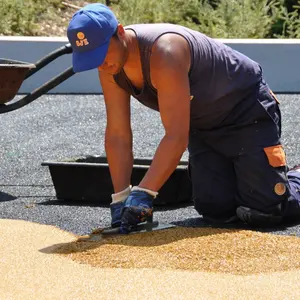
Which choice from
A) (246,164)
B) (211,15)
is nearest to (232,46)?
(211,15)

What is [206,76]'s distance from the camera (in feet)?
13.7

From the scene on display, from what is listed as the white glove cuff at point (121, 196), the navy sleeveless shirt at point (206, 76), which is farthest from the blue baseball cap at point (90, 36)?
the white glove cuff at point (121, 196)

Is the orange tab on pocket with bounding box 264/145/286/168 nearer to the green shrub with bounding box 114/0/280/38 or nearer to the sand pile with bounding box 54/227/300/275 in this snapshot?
the sand pile with bounding box 54/227/300/275

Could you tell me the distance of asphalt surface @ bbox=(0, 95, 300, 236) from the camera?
4.63 meters

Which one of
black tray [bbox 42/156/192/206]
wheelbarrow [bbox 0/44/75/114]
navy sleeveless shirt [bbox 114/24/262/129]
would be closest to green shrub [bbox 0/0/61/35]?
wheelbarrow [bbox 0/44/75/114]

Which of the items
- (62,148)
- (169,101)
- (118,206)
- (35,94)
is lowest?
(62,148)

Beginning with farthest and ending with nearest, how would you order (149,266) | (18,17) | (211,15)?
(18,17)
(211,15)
(149,266)

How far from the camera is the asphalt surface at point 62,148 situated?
4.63 metres

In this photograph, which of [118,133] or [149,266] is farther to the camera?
[118,133]

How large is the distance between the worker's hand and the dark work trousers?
0.59m

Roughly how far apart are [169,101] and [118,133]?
0.53 metres

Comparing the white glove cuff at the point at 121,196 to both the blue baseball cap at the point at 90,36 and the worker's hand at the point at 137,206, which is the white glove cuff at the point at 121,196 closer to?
the worker's hand at the point at 137,206

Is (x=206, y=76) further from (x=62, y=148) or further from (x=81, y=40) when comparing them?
(x=62, y=148)

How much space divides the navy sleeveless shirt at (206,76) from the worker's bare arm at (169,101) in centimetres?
6
